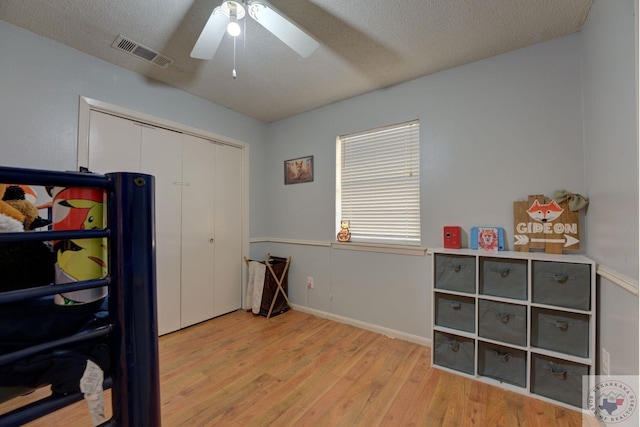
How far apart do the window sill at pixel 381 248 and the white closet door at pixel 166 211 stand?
161cm

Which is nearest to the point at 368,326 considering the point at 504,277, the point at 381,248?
the point at 381,248

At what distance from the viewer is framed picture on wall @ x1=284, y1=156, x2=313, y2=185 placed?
306 centimetres

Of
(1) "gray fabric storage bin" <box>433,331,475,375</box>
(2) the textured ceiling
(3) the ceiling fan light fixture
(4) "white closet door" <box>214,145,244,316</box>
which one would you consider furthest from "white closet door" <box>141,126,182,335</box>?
(1) "gray fabric storage bin" <box>433,331,475,375</box>

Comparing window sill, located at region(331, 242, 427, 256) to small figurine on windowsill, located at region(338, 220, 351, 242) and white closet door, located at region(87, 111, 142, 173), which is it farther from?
white closet door, located at region(87, 111, 142, 173)

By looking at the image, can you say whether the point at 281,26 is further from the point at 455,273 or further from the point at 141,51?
Answer: the point at 455,273

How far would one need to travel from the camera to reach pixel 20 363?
A: 1.69 feet

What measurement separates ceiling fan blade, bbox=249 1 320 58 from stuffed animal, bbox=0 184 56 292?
4.41 feet

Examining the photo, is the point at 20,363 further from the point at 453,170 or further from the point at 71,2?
the point at 453,170

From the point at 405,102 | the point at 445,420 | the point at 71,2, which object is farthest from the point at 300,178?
the point at 445,420

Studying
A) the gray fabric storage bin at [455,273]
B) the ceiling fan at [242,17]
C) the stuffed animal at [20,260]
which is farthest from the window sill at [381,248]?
the stuffed animal at [20,260]

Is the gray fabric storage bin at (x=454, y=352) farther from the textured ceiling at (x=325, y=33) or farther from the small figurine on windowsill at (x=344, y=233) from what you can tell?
the textured ceiling at (x=325, y=33)

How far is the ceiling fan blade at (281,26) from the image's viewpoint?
138 centimetres

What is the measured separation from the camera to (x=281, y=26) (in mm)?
1444

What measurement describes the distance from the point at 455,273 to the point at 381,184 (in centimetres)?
109
